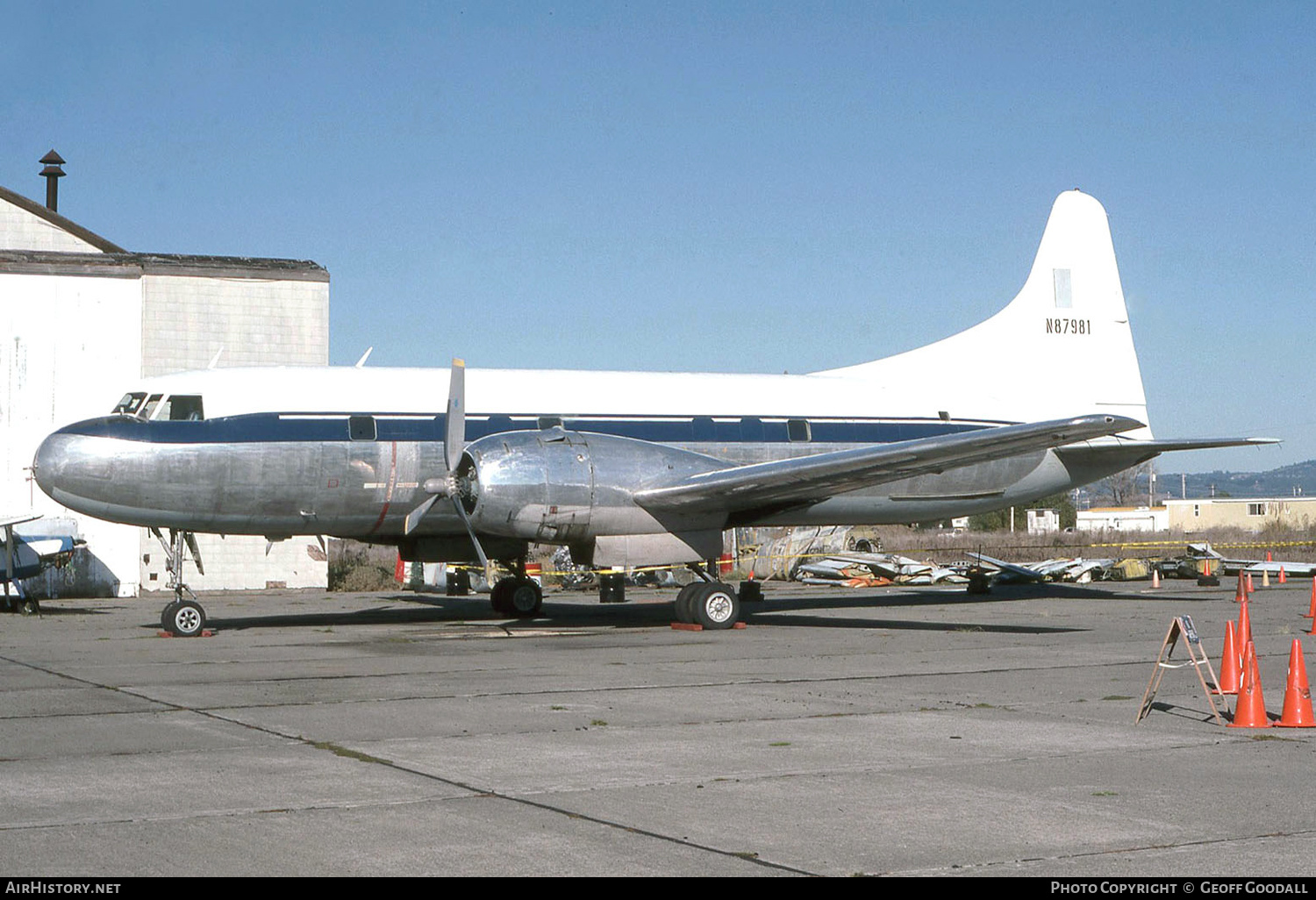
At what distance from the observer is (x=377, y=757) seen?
9.03 metres

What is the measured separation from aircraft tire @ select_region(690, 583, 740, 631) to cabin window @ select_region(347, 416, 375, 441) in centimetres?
558

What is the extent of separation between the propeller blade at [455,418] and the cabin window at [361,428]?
71.4 inches

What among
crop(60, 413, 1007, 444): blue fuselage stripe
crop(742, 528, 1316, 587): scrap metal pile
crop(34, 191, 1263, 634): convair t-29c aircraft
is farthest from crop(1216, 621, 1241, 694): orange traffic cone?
crop(742, 528, 1316, 587): scrap metal pile

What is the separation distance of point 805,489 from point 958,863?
46.6ft

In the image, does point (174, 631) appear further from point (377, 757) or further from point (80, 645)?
point (377, 757)

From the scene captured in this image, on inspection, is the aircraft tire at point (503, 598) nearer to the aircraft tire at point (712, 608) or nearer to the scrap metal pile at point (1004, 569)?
the aircraft tire at point (712, 608)

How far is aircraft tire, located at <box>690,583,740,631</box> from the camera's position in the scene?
20188 mm

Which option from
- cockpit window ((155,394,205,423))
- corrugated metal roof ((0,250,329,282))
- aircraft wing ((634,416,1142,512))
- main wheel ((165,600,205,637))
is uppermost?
corrugated metal roof ((0,250,329,282))

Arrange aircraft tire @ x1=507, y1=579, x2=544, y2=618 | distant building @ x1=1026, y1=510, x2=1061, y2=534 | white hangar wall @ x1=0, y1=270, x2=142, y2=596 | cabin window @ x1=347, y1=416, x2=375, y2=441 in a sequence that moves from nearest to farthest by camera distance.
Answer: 1. cabin window @ x1=347, y1=416, x2=375, y2=441
2. aircraft tire @ x1=507, y1=579, x2=544, y2=618
3. white hangar wall @ x1=0, y1=270, x2=142, y2=596
4. distant building @ x1=1026, y1=510, x2=1061, y2=534

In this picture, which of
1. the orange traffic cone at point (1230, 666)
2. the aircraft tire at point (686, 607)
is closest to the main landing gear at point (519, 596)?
the aircraft tire at point (686, 607)

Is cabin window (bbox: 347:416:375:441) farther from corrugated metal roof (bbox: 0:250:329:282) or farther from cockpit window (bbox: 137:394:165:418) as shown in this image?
corrugated metal roof (bbox: 0:250:329:282)

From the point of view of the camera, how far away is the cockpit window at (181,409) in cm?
1994

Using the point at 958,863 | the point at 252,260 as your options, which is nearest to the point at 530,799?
the point at 958,863

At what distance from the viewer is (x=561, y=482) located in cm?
1898
